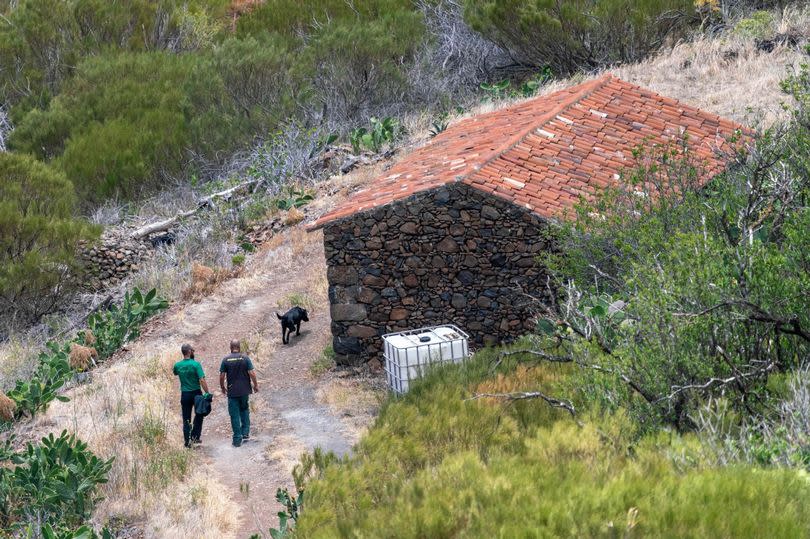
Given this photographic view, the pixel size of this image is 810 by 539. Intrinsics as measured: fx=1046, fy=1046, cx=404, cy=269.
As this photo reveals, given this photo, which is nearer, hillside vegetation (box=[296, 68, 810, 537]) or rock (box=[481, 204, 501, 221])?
hillside vegetation (box=[296, 68, 810, 537])

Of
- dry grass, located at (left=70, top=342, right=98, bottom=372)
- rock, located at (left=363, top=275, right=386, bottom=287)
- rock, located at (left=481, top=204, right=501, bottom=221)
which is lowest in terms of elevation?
dry grass, located at (left=70, top=342, right=98, bottom=372)

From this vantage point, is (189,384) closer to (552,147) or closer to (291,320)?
(291,320)

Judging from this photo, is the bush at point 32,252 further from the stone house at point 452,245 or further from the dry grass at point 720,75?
the stone house at point 452,245

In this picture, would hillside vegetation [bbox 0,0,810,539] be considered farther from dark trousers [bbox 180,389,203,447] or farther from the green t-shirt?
the green t-shirt

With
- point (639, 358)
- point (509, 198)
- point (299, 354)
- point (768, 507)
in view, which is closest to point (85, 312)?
point (299, 354)

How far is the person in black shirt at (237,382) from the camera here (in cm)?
1234

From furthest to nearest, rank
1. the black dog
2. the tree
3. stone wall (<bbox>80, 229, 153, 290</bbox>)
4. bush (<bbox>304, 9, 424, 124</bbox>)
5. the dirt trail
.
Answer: bush (<bbox>304, 9, 424, 124</bbox>)
stone wall (<bbox>80, 229, 153, 290</bbox>)
the black dog
the dirt trail
the tree

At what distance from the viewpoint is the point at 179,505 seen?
1077 centimetres

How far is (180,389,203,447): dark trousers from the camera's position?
40.9 feet

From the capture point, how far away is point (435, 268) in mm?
14688

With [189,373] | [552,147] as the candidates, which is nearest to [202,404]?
[189,373]

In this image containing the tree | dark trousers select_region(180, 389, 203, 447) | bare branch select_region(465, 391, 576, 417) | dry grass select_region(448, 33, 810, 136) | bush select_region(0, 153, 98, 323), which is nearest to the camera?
the tree

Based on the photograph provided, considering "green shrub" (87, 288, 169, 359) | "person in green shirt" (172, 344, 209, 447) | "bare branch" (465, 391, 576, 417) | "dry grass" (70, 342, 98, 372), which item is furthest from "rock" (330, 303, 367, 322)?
"bare branch" (465, 391, 576, 417)

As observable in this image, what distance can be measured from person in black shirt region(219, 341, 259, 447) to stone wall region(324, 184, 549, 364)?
276 centimetres
